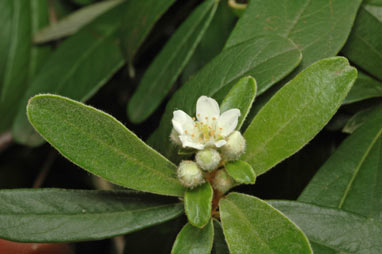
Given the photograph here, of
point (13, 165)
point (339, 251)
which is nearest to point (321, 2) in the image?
point (339, 251)

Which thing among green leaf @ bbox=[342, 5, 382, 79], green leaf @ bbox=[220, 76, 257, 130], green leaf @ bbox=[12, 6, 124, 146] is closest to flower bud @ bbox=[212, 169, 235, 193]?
green leaf @ bbox=[220, 76, 257, 130]

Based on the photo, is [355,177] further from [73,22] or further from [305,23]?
[73,22]

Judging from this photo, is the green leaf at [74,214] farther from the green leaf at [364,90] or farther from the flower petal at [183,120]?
the green leaf at [364,90]

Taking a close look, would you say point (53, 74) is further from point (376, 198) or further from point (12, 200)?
point (376, 198)

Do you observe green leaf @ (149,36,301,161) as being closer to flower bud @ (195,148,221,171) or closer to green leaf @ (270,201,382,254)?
flower bud @ (195,148,221,171)

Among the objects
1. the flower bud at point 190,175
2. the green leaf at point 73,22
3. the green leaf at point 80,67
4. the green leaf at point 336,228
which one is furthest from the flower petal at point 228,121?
the green leaf at point 73,22

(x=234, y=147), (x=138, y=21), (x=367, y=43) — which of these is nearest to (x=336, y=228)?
(x=234, y=147)
